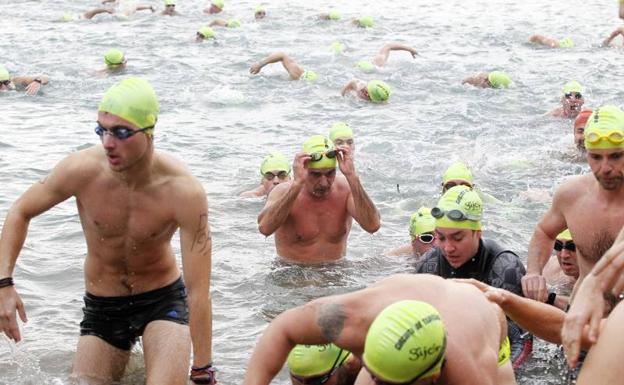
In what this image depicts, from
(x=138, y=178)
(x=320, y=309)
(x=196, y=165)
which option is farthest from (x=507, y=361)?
(x=196, y=165)

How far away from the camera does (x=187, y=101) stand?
58.4 ft

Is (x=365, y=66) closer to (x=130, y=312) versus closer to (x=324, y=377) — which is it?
(x=130, y=312)

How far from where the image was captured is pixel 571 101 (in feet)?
48.9

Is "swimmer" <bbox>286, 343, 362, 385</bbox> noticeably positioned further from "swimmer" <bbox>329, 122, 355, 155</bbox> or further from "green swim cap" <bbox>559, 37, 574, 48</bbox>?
"green swim cap" <bbox>559, 37, 574, 48</bbox>

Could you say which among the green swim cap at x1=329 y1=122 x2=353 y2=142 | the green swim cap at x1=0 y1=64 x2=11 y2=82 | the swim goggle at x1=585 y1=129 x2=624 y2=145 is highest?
the swim goggle at x1=585 y1=129 x2=624 y2=145

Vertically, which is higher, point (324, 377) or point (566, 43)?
point (324, 377)

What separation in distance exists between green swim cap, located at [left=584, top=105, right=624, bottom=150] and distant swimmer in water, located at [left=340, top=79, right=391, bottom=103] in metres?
10.3

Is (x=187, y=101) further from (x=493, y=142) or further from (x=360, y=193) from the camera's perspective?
(x=360, y=193)

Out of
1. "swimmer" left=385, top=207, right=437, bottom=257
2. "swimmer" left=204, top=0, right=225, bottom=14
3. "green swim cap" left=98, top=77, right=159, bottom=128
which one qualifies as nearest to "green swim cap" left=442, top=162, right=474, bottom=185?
"swimmer" left=385, top=207, right=437, bottom=257

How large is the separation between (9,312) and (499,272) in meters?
3.39

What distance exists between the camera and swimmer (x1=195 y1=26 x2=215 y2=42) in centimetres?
2312

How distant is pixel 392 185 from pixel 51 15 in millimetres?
16614

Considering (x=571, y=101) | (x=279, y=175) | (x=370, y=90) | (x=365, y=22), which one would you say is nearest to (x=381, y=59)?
(x=370, y=90)

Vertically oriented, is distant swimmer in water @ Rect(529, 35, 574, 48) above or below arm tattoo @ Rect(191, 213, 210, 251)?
below
